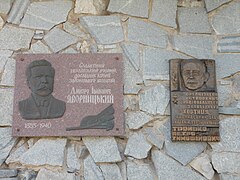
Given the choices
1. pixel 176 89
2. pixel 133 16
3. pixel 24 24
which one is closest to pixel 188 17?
pixel 133 16

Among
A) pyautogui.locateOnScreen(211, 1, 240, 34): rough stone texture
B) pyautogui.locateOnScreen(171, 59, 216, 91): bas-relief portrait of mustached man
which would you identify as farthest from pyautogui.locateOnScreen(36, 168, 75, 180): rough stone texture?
pyautogui.locateOnScreen(211, 1, 240, 34): rough stone texture

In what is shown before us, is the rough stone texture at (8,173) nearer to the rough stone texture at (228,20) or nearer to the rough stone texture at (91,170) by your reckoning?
the rough stone texture at (91,170)

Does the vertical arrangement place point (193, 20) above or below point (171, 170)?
above

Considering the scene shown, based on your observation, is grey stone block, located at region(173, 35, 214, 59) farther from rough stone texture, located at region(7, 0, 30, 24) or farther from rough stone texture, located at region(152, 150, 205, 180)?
rough stone texture, located at region(7, 0, 30, 24)

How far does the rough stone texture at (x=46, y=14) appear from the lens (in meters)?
2.41

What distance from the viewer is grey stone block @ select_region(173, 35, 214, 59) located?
2379mm

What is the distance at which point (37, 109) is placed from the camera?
86.9 inches

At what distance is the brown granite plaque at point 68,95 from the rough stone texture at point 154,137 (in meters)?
0.19

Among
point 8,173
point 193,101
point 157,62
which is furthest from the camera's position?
point 157,62

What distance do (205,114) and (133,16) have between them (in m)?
0.94

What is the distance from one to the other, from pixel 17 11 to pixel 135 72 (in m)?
1.06

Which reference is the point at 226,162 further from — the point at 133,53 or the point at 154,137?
the point at 133,53

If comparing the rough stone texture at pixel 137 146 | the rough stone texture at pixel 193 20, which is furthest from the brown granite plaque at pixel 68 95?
the rough stone texture at pixel 193 20

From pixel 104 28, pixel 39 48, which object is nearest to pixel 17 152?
pixel 39 48
